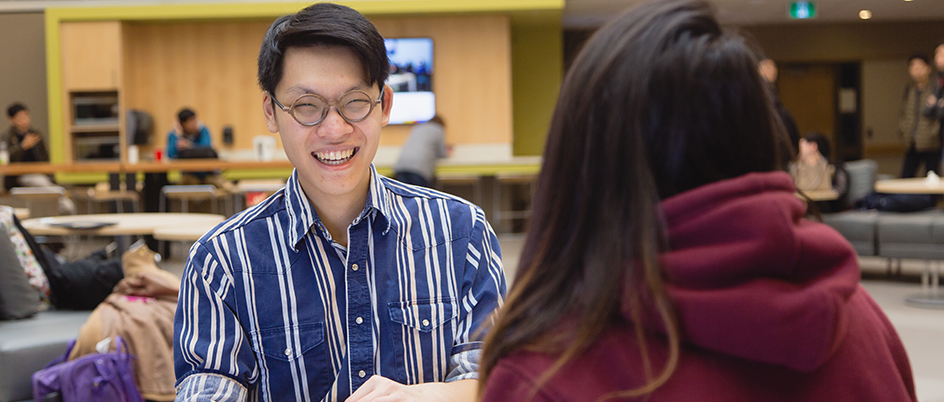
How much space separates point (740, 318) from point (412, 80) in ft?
30.6

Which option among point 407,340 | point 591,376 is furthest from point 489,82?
point 591,376

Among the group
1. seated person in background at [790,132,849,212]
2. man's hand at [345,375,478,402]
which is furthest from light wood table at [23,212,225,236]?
seated person in background at [790,132,849,212]

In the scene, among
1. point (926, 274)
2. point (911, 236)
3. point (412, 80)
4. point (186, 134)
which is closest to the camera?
point (926, 274)

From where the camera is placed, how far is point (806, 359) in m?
0.55

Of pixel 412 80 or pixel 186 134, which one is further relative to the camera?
pixel 412 80

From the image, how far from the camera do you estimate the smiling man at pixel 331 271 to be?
3.67 feet

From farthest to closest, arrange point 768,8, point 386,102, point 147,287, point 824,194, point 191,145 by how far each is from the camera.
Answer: point 768,8 < point 191,145 < point 824,194 < point 147,287 < point 386,102

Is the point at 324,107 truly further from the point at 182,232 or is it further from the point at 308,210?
the point at 182,232

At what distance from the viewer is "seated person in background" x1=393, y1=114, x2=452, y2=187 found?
304 inches

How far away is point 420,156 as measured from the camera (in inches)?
305

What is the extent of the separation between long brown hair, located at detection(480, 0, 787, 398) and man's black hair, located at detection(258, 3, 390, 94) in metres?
0.63

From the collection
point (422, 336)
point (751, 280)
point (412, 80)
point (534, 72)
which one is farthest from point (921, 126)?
point (751, 280)

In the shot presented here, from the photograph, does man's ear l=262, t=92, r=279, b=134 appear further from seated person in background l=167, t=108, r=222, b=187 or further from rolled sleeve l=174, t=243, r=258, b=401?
seated person in background l=167, t=108, r=222, b=187

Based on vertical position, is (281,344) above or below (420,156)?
below
